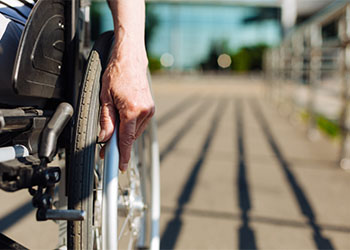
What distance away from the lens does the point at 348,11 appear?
338 cm

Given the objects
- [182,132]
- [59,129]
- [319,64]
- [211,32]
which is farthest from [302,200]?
[211,32]

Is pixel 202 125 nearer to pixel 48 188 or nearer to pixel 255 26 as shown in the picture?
pixel 48 188

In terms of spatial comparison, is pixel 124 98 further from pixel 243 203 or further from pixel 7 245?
pixel 243 203

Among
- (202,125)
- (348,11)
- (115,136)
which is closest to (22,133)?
(115,136)

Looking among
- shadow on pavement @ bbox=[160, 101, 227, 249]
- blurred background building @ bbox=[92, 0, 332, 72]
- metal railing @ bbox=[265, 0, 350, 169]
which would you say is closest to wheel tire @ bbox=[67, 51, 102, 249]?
shadow on pavement @ bbox=[160, 101, 227, 249]

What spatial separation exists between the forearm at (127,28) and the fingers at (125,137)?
160mm

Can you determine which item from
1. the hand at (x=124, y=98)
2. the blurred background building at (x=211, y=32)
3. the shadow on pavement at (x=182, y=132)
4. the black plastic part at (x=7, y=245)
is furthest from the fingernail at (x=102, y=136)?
the blurred background building at (x=211, y=32)

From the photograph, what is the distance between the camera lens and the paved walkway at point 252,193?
6.51 feet

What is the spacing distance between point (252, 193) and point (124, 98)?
1.89 m

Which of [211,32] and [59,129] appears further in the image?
[211,32]

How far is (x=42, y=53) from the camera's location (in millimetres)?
939

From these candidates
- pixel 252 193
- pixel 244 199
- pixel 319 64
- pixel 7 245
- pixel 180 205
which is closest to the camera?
pixel 7 245

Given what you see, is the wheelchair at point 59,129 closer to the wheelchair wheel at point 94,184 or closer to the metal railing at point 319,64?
the wheelchair wheel at point 94,184

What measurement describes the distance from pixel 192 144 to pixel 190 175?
125 cm
